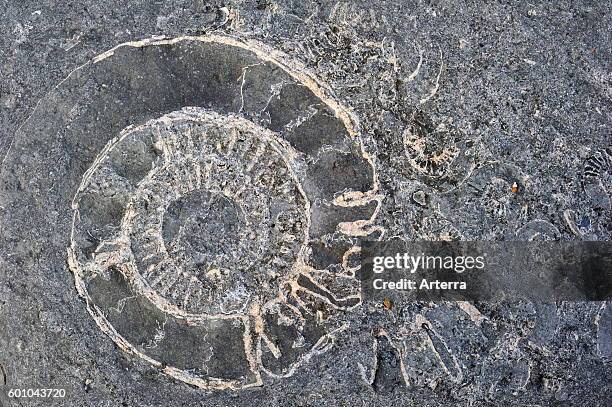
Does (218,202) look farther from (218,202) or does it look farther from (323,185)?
(323,185)

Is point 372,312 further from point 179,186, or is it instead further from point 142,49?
point 142,49

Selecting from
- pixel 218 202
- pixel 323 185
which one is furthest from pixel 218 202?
pixel 323 185

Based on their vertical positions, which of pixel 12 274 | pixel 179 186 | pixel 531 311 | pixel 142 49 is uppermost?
pixel 142 49

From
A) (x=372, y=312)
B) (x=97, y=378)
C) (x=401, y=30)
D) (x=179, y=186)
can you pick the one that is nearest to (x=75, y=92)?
(x=179, y=186)

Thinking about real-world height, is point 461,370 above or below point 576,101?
below
